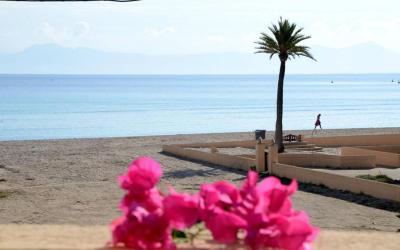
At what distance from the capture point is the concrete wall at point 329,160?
28094 mm

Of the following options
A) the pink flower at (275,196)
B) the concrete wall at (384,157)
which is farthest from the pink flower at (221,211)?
the concrete wall at (384,157)

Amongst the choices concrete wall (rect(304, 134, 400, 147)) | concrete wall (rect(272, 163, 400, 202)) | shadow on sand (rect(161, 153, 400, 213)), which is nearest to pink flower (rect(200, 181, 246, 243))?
shadow on sand (rect(161, 153, 400, 213))

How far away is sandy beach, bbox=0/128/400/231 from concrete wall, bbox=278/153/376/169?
2415 millimetres

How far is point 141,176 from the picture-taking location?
13.8ft

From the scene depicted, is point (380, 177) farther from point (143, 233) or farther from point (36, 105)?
point (36, 105)

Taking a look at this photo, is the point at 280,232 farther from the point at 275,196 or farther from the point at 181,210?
the point at 181,210

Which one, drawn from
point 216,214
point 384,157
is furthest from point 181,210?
point 384,157

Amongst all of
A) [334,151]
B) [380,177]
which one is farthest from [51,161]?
[380,177]

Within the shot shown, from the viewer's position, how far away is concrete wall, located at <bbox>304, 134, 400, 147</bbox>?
35938 millimetres

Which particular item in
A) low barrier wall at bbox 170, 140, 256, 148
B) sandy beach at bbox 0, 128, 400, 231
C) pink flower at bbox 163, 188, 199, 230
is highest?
pink flower at bbox 163, 188, 199, 230

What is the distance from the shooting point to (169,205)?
4086 mm

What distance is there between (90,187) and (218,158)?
783 centimetres

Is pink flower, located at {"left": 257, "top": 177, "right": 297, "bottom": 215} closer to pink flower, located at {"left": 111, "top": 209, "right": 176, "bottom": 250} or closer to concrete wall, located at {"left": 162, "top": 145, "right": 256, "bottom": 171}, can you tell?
pink flower, located at {"left": 111, "top": 209, "right": 176, "bottom": 250}

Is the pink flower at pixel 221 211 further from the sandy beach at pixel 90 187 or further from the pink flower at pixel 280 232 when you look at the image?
the sandy beach at pixel 90 187
